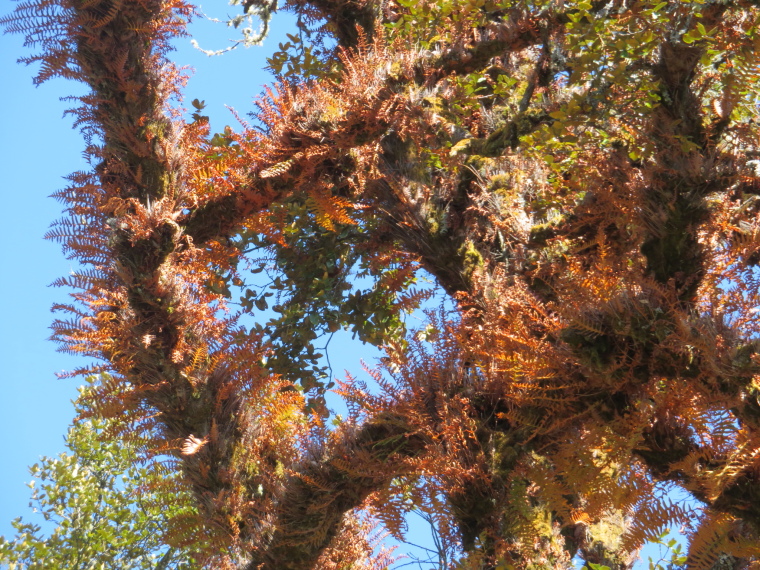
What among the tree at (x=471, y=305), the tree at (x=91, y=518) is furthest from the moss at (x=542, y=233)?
the tree at (x=91, y=518)

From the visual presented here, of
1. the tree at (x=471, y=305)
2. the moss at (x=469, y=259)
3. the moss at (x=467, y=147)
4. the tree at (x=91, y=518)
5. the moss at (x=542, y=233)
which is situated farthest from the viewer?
the tree at (x=91, y=518)

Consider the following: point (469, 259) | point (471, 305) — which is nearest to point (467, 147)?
point (469, 259)

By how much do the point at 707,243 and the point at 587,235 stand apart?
5.41ft

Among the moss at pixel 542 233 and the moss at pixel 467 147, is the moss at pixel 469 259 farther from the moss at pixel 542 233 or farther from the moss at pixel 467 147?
the moss at pixel 467 147

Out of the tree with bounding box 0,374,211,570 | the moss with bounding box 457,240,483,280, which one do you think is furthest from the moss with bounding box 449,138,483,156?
the tree with bounding box 0,374,211,570

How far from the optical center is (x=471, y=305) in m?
4.45

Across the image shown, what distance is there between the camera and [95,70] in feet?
12.0

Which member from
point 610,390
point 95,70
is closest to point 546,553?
point 610,390

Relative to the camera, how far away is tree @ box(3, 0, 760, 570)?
8.86ft

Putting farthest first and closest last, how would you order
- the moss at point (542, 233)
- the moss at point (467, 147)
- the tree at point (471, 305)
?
1. the moss at point (467, 147)
2. the moss at point (542, 233)
3. the tree at point (471, 305)

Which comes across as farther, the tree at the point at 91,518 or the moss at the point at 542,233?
the tree at the point at 91,518

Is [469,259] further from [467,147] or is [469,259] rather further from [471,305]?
[467,147]

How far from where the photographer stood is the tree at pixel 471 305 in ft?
8.86

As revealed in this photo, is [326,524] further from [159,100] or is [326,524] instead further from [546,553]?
[159,100]
